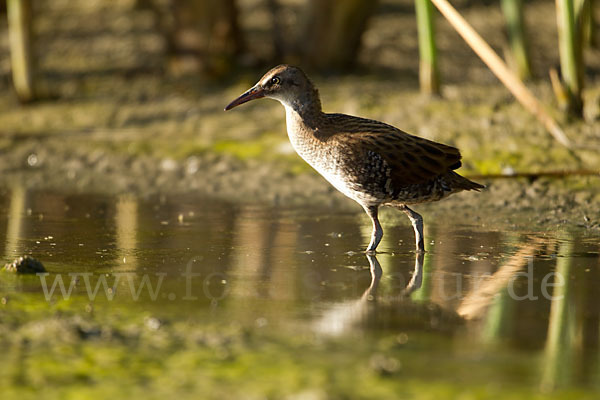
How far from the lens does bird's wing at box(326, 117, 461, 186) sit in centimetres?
666

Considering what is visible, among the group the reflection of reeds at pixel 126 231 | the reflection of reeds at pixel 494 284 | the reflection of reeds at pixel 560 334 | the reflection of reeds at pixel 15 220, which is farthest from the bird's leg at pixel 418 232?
the reflection of reeds at pixel 15 220

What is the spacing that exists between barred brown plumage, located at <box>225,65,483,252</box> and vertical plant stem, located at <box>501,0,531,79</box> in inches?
154

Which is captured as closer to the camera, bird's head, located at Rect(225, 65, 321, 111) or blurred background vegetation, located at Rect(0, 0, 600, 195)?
bird's head, located at Rect(225, 65, 321, 111)

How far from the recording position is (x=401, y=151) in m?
6.74

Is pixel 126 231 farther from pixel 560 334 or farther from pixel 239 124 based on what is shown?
pixel 560 334

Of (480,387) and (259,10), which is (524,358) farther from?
(259,10)

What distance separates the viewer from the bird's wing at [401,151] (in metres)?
6.66

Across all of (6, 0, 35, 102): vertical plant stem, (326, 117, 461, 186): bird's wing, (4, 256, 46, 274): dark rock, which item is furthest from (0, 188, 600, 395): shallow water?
(6, 0, 35, 102): vertical plant stem

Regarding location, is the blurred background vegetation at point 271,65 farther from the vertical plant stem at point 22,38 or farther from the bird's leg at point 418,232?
the bird's leg at point 418,232

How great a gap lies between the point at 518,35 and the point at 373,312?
6.27m

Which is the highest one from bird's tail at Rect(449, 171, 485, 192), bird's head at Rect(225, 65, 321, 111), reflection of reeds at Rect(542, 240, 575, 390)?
bird's head at Rect(225, 65, 321, 111)

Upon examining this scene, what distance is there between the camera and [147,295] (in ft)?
17.5

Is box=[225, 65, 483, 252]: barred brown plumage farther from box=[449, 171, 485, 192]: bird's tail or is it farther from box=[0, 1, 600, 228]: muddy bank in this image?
box=[0, 1, 600, 228]: muddy bank

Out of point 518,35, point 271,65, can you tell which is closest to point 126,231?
point 271,65
